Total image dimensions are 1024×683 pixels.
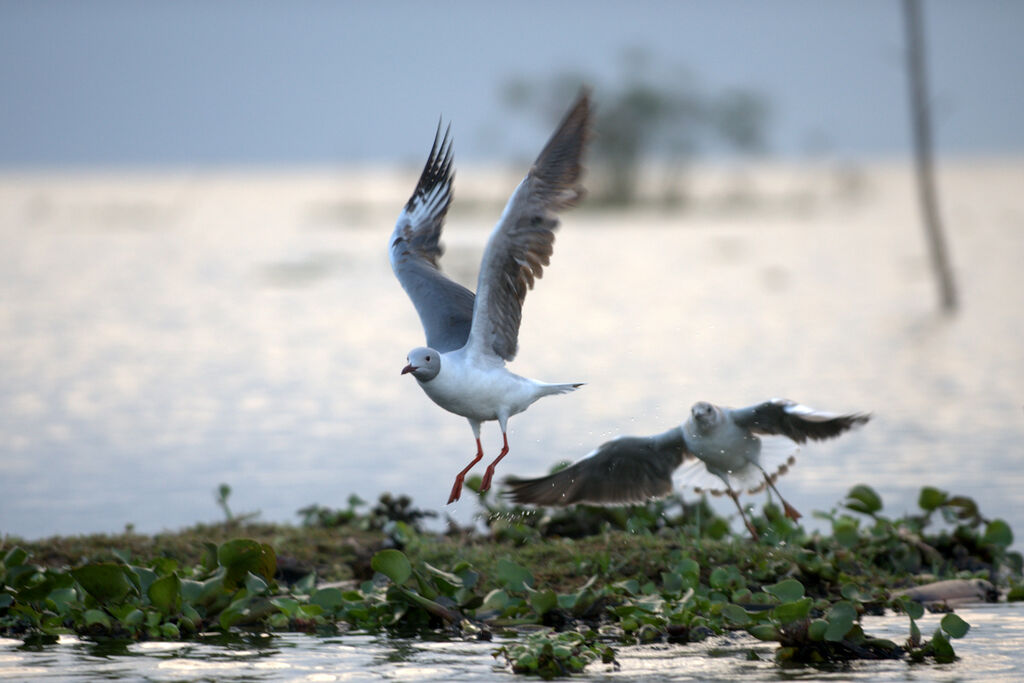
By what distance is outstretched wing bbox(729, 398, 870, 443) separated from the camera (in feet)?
27.3

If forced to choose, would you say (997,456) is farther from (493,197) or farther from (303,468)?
(493,197)

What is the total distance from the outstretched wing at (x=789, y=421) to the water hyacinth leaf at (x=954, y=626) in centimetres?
140

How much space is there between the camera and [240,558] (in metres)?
8.04

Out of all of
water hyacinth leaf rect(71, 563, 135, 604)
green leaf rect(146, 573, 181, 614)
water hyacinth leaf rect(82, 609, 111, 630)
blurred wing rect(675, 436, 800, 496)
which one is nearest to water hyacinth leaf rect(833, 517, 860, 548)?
blurred wing rect(675, 436, 800, 496)

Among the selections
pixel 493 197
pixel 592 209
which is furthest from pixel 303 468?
pixel 493 197

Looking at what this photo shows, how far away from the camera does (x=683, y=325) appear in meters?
22.7

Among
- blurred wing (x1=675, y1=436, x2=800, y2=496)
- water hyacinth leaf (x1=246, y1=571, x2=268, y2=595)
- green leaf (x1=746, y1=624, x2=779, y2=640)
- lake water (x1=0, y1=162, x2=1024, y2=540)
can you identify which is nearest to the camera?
green leaf (x1=746, y1=624, x2=779, y2=640)

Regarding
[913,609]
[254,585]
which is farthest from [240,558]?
[913,609]

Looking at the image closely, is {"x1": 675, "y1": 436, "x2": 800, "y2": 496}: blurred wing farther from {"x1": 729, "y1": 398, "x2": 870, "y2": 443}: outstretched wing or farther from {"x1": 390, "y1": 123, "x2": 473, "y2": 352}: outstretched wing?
{"x1": 390, "y1": 123, "x2": 473, "y2": 352}: outstretched wing

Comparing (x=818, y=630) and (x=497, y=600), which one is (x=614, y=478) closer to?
(x=497, y=600)

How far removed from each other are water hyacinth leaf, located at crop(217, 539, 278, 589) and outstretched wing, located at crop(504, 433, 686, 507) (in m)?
1.52

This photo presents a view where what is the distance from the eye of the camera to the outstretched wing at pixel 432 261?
832 cm

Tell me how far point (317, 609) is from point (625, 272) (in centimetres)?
2430

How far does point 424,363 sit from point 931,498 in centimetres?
387
